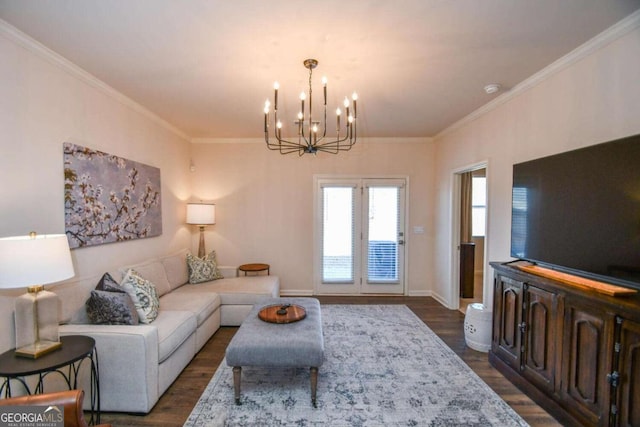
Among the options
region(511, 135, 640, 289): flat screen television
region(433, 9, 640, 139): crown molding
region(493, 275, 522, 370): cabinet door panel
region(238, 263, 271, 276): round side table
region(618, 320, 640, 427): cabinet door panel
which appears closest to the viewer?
region(618, 320, 640, 427): cabinet door panel

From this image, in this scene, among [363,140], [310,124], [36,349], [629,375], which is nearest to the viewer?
[629,375]

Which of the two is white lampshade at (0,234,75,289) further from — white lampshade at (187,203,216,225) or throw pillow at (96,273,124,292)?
white lampshade at (187,203,216,225)

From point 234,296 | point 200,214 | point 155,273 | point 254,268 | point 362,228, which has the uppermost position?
point 200,214

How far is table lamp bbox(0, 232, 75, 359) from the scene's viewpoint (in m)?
1.63

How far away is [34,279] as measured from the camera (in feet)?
5.46

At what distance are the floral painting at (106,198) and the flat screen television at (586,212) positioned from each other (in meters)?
3.94

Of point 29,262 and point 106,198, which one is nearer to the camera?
point 29,262

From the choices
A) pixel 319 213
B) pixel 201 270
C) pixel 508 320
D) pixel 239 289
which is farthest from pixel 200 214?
pixel 508 320

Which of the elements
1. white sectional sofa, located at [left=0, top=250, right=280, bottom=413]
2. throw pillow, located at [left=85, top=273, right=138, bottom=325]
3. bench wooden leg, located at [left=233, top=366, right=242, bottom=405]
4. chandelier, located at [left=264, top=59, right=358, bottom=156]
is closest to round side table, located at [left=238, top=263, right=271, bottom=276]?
white sectional sofa, located at [left=0, top=250, right=280, bottom=413]

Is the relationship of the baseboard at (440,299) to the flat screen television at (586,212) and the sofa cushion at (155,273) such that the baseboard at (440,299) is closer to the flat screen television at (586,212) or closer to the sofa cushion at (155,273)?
the flat screen television at (586,212)

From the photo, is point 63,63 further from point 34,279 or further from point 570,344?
point 570,344

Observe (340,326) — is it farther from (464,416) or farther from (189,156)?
(189,156)

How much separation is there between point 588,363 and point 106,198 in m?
4.16

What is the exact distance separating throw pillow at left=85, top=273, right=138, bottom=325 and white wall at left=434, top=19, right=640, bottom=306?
3640 millimetres
